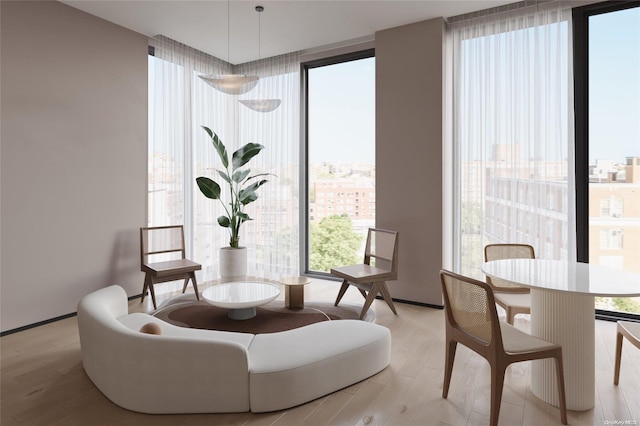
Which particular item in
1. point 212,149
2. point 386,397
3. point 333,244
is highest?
point 212,149

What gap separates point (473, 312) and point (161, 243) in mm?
3553

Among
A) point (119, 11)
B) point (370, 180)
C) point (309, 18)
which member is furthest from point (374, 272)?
point (119, 11)

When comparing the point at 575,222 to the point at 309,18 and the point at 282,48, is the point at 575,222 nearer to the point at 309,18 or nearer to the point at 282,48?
the point at 309,18

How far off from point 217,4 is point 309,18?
2.99 ft

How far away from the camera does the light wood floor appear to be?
205 cm

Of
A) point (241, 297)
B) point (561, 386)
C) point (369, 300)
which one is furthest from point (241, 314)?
point (561, 386)

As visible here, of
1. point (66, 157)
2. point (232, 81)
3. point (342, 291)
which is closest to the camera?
point (232, 81)

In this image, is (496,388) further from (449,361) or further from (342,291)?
(342,291)

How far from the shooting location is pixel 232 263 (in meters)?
4.68

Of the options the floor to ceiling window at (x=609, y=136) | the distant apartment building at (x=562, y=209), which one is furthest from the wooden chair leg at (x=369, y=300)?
the floor to ceiling window at (x=609, y=136)

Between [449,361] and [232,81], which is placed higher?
[232,81]

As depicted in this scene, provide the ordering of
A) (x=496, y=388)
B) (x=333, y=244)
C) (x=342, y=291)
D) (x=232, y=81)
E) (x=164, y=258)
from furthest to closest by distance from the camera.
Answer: (x=333, y=244)
(x=164, y=258)
(x=342, y=291)
(x=232, y=81)
(x=496, y=388)

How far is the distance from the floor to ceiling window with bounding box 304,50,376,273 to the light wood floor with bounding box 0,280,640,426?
7.85ft

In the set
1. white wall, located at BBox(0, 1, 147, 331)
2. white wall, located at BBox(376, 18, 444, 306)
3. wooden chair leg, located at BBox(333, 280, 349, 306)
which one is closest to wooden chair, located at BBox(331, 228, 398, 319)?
wooden chair leg, located at BBox(333, 280, 349, 306)
